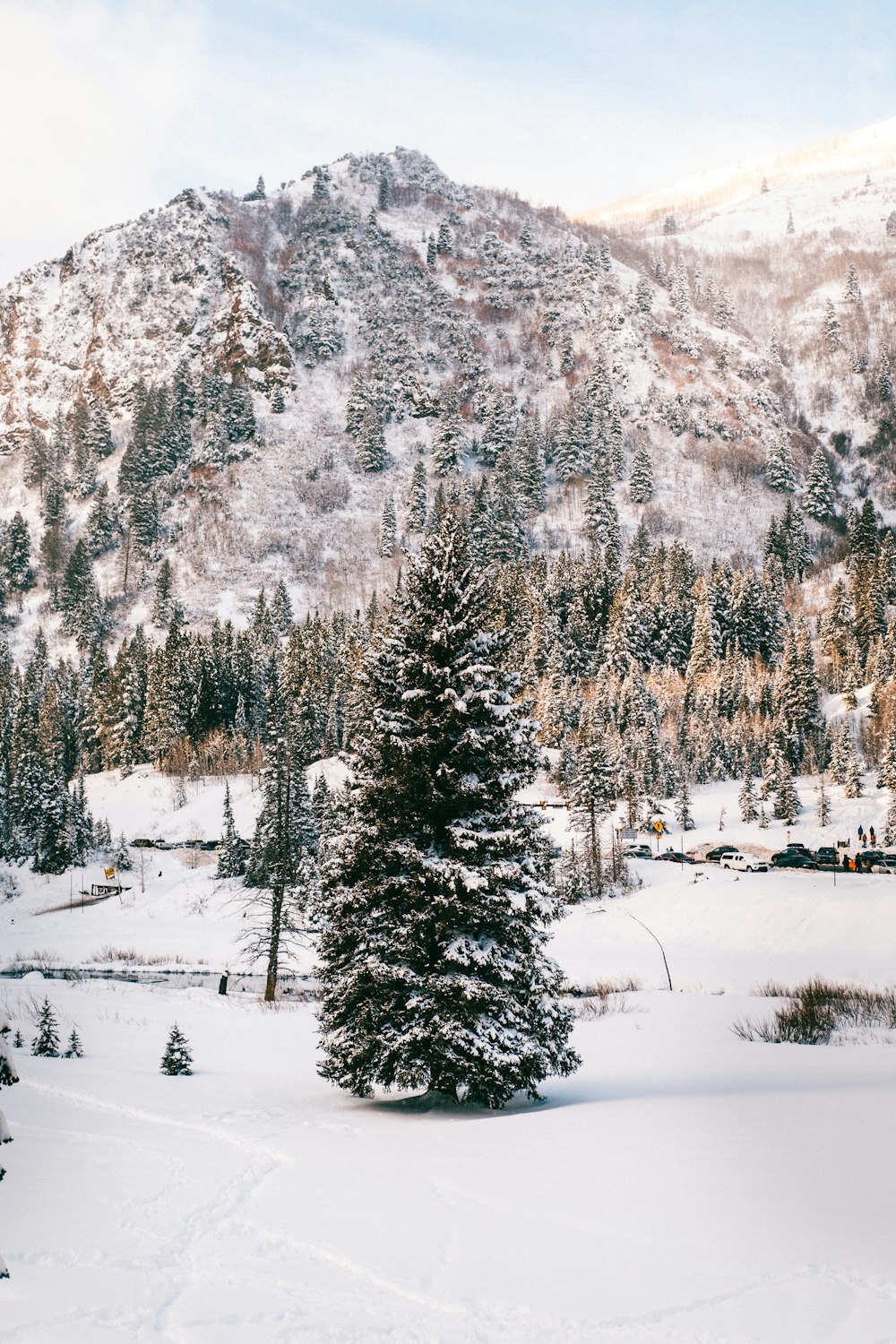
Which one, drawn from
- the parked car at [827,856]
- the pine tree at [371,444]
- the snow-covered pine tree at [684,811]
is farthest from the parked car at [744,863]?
the pine tree at [371,444]

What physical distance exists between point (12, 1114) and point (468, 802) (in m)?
7.86

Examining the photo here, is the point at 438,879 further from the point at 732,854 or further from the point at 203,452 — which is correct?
the point at 203,452

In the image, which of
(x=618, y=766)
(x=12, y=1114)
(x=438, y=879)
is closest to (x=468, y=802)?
(x=438, y=879)

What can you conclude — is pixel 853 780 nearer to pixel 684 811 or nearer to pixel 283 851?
pixel 684 811

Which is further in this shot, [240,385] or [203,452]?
[240,385]

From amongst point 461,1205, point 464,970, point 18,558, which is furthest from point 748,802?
point 18,558

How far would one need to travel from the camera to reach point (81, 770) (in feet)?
314

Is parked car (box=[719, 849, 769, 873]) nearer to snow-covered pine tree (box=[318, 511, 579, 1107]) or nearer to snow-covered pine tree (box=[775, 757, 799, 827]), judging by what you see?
snow-covered pine tree (box=[775, 757, 799, 827])

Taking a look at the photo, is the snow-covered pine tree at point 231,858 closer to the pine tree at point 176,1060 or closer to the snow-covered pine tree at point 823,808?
the snow-covered pine tree at point 823,808

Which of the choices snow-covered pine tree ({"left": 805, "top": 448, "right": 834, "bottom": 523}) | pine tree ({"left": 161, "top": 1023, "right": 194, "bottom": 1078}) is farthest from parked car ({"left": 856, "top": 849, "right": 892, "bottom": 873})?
snow-covered pine tree ({"left": 805, "top": 448, "right": 834, "bottom": 523})

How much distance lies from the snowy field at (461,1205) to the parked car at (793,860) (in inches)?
1727

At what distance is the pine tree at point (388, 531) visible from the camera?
165m

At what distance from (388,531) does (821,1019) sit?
495 ft

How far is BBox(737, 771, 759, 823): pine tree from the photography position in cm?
7619
